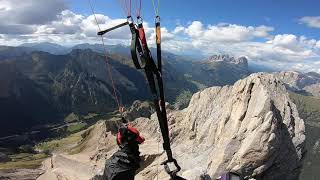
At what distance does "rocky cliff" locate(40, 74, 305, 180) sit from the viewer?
47938 millimetres

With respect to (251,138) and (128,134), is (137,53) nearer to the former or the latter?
(128,134)

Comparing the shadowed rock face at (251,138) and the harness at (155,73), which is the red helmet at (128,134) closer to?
the harness at (155,73)

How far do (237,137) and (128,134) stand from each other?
3980cm

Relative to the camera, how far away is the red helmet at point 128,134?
12996 millimetres

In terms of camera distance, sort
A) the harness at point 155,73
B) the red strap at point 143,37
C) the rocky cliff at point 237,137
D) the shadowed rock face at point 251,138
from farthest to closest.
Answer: the rocky cliff at point 237,137 → the shadowed rock face at point 251,138 → the red strap at point 143,37 → the harness at point 155,73

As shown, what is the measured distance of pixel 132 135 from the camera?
516 inches

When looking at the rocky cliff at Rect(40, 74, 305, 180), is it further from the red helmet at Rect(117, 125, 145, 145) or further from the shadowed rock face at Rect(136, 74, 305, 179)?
the red helmet at Rect(117, 125, 145, 145)

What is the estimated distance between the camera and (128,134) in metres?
13.1

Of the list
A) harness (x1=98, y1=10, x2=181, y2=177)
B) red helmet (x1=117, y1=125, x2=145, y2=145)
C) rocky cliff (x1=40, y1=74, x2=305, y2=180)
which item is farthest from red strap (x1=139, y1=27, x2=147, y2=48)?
rocky cliff (x1=40, y1=74, x2=305, y2=180)

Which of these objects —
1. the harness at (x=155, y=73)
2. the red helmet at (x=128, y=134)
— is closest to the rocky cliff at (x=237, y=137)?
the red helmet at (x=128, y=134)

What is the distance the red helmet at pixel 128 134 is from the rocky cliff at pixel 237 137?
23.9m

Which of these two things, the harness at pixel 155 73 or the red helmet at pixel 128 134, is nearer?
the harness at pixel 155 73

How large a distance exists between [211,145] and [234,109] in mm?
8488

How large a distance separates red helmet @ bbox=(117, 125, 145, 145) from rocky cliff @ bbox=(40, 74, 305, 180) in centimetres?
2392
